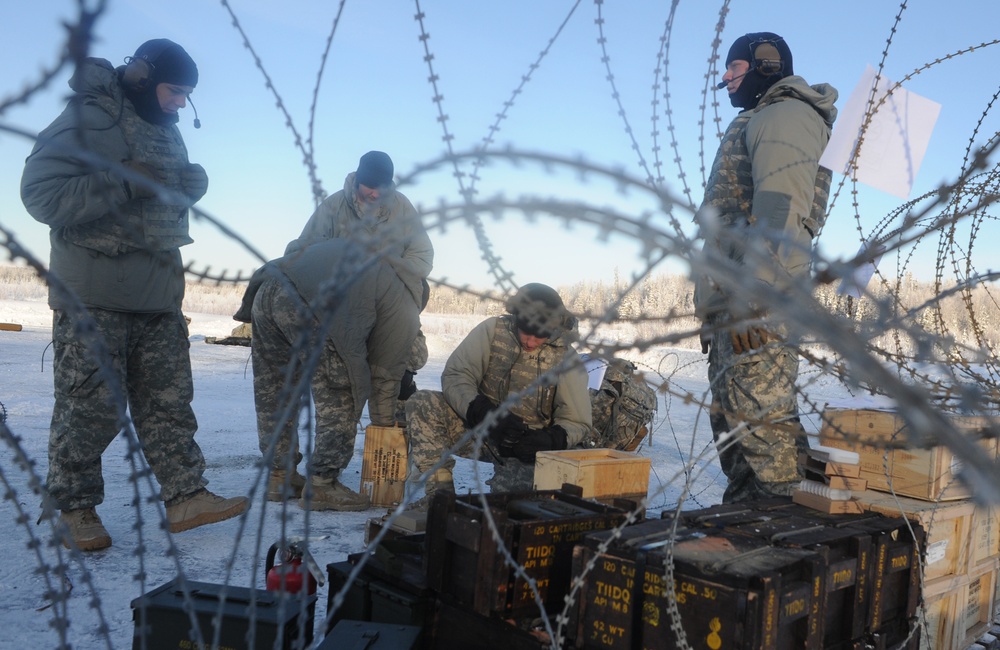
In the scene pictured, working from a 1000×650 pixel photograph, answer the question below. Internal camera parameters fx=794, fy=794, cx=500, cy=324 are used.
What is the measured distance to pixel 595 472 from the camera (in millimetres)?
3432

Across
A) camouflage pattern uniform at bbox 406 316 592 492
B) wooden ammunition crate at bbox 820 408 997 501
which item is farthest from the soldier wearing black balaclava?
wooden ammunition crate at bbox 820 408 997 501

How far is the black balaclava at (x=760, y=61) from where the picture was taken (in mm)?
3445

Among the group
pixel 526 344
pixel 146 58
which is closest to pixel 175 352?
pixel 146 58

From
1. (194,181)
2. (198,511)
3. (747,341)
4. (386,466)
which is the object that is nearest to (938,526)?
(747,341)

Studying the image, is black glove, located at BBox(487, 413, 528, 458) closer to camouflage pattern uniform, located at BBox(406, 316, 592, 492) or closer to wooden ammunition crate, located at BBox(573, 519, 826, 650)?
camouflage pattern uniform, located at BBox(406, 316, 592, 492)

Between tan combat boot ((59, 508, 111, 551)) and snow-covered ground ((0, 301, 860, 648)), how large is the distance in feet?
0.19

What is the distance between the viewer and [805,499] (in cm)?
272

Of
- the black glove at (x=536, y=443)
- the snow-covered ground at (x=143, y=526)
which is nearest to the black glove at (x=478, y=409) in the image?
the black glove at (x=536, y=443)

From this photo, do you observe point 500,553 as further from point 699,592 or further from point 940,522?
point 940,522

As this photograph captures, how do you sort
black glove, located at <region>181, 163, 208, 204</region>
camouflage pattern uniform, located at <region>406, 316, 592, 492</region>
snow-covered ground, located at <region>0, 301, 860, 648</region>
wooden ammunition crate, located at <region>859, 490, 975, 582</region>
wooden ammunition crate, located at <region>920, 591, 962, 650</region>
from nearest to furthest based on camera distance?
1. snow-covered ground, located at <region>0, 301, 860, 648</region>
2. wooden ammunition crate, located at <region>859, 490, 975, 582</region>
3. wooden ammunition crate, located at <region>920, 591, 962, 650</region>
4. black glove, located at <region>181, 163, 208, 204</region>
5. camouflage pattern uniform, located at <region>406, 316, 592, 492</region>

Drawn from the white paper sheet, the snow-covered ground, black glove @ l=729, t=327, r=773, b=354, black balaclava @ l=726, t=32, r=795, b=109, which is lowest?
the snow-covered ground

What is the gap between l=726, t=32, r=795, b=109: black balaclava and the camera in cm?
345

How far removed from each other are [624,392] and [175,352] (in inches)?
123

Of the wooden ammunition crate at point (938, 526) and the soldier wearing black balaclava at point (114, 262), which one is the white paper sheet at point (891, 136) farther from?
the soldier wearing black balaclava at point (114, 262)
